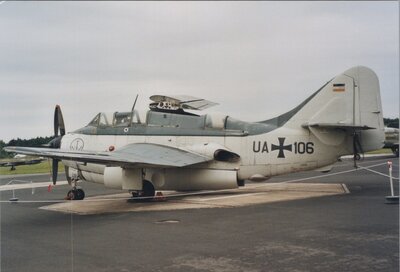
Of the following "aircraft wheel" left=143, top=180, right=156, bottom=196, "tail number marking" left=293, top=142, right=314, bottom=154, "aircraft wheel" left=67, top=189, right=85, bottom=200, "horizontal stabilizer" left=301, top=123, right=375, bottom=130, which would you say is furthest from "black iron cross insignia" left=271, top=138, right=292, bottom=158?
"aircraft wheel" left=67, top=189, right=85, bottom=200

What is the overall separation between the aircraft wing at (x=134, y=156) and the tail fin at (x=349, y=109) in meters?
2.86

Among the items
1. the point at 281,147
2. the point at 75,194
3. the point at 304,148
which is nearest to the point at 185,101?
the point at 281,147

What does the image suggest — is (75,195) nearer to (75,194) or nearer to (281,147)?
(75,194)

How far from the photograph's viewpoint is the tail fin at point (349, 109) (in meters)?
11.8

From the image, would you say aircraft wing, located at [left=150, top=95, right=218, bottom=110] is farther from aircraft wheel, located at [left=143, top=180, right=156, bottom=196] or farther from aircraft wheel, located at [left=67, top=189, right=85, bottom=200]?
aircraft wheel, located at [left=67, top=189, right=85, bottom=200]

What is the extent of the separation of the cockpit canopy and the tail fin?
4.27 meters

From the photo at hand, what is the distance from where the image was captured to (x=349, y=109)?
11.9 m

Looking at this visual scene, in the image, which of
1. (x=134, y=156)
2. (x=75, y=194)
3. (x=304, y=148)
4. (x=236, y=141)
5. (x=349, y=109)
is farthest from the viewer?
(x=75, y=194)

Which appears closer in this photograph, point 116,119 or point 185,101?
point 185,101

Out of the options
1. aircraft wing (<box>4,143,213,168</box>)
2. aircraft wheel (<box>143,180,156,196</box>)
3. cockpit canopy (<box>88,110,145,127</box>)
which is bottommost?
aircraft wheel (<box>143,180,156,196</box>)

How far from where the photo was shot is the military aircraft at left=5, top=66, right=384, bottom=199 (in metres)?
11.8

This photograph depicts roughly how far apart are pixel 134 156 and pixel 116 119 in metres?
2.41

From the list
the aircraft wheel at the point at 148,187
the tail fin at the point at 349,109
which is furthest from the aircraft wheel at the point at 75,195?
the tail fin at the point at 349,109

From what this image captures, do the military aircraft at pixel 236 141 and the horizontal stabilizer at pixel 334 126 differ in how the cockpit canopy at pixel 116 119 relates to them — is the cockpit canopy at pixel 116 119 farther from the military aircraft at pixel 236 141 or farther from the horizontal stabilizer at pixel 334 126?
the horizontal stabilizer at pixel 334 126
